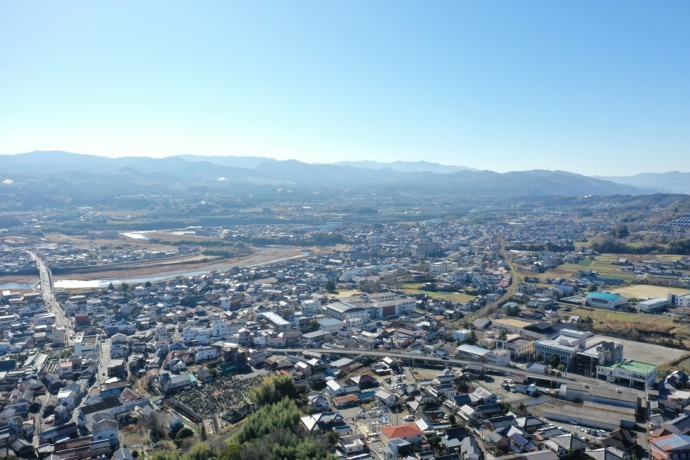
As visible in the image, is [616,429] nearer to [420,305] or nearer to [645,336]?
[645,336]

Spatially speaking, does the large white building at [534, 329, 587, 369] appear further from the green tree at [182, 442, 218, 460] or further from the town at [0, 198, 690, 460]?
the green tree at [182, 442, 218, 460]

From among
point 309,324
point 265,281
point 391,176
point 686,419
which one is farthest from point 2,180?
point 391,176

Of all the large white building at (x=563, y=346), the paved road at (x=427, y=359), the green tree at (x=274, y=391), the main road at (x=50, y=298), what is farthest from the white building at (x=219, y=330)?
the large white building at (x=563, y=346)

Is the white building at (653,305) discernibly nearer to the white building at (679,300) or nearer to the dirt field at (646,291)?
the white building at (679,300)

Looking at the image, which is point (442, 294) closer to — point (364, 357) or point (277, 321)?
point (277, 321)

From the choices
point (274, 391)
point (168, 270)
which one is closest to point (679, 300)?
point (274, 391)

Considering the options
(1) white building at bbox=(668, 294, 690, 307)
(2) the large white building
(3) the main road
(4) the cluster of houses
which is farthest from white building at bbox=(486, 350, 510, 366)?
(4) the cluster of houses
